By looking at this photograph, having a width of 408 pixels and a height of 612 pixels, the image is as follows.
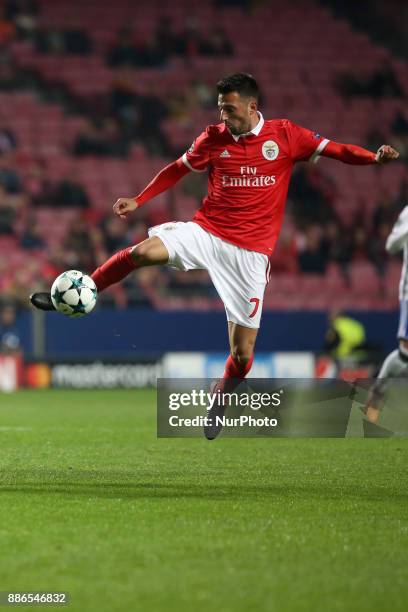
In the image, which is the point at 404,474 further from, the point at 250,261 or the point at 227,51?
the point at 227,51

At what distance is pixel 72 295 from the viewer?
22.0ft

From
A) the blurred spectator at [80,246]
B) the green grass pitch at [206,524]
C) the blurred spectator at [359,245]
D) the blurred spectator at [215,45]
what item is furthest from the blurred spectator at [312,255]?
the green grass pitch at [206,524]

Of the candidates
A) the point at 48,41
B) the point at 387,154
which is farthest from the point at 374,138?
the point at 387,154

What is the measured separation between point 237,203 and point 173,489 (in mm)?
2123

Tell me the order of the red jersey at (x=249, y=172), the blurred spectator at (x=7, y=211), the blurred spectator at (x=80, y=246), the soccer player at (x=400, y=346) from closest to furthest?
the red jersey at (x=249, y=172)
the soccer player at (x=400, y=346)
the blurred spectator at (x=80, y=246)
the blurred spectator at (x=7, y=211)

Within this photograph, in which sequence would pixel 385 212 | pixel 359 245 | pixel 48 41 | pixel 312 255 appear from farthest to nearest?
pixel 48 41 → pixel 385 212 → pixel 359 245 → pixel 312 255

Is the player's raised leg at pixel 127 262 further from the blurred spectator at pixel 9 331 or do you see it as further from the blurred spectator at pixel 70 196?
the blurred spectator at pixel 70 196

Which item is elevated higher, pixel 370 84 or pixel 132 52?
pixel 132 52

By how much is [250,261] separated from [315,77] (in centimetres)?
1764

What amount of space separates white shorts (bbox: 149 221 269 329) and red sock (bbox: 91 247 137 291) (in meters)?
0.33

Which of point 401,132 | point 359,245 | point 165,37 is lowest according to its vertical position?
point 359,245

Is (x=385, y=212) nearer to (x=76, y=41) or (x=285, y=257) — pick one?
(x=285, y=257)

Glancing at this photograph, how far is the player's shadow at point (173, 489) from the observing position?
565 cm

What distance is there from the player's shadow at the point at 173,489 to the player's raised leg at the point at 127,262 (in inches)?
42.6
